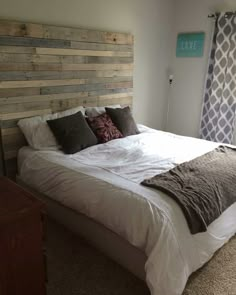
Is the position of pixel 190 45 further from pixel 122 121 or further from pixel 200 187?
pixel 200 187

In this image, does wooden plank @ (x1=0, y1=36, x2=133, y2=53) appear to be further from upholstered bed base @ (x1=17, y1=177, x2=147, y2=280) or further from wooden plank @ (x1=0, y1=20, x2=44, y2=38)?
upholstered bed base @ (x1=17, y1=177, x2=147, y2=280)

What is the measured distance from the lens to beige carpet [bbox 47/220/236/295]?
1906 millimetres

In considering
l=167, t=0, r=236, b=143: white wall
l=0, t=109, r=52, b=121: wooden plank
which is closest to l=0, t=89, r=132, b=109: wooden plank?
l=0, t=109, r=52, b=121: wooden plank

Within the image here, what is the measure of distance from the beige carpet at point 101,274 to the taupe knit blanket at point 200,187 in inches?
16.5

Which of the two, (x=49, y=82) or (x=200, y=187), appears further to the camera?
(x=49, y=82)

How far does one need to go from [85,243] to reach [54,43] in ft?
6.40

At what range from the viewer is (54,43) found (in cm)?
289


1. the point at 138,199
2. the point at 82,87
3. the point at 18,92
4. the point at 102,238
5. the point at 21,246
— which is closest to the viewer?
the point at 21,246

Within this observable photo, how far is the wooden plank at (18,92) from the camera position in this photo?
260 cm

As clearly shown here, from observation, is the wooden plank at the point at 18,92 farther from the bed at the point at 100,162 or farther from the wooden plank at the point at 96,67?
the wooden plank at the point at 96,67

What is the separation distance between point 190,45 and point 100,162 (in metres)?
2.56

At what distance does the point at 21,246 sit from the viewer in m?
1.40

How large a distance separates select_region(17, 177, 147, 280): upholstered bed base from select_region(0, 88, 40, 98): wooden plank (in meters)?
0.98

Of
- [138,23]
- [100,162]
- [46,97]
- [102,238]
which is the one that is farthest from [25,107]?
[138,23]
